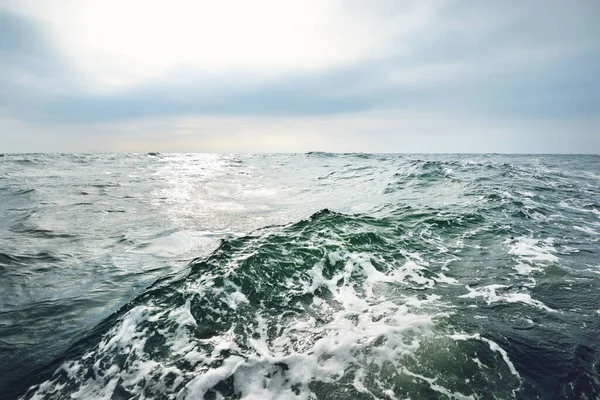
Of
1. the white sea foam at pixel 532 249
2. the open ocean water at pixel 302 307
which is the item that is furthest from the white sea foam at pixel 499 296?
the white sea foam at pixel 532 249

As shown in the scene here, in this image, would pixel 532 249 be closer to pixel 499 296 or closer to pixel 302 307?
pixel 499 296

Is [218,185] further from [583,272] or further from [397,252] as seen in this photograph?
[583,272]

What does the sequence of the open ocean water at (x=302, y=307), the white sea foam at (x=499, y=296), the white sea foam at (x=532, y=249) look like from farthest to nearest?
1. the white sea foam at (x=532, y=249)
2. the white sea foam at (x=499, y=296)
3. the open ocean water at (x=302, y=307)

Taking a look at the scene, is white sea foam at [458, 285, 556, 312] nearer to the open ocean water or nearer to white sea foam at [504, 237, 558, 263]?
the open ocean water

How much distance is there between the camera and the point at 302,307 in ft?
16.8

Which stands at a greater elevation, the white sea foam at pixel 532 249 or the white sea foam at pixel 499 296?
the white sea foam at pixel 532 249

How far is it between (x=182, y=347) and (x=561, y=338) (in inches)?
211

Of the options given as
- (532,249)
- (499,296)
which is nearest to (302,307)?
(499,296)

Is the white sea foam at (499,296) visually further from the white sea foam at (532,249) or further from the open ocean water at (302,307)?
the white sea foam at (532,249)

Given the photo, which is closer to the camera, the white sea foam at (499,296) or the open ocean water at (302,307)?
the open ocean water at (302,307)

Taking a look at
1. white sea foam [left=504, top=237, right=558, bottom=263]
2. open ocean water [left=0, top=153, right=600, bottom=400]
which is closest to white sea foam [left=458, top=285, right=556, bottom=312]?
open ocean water [left=0, top=153, right=600, bottom=400]

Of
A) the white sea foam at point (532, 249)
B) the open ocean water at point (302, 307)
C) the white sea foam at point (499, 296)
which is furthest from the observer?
the white sea foam at point (532, 249)

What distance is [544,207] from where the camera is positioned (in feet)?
39.1

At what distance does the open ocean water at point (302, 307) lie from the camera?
3529 mm
